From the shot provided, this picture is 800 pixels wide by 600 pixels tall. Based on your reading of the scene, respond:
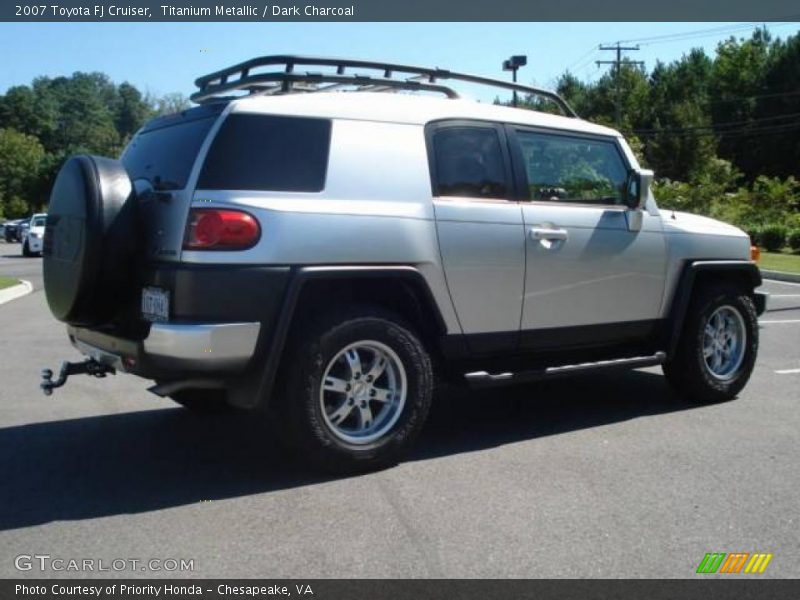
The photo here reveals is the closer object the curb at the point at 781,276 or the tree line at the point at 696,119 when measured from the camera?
the curb at the point at 781,276

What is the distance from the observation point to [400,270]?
4867mm

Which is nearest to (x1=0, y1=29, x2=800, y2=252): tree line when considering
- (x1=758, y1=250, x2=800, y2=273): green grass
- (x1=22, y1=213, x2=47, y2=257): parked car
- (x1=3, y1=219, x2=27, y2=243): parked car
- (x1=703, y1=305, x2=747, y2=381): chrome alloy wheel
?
(x1=3, y1=219, x2=27, y2=243): parked car

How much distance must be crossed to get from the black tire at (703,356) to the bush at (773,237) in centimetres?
2564

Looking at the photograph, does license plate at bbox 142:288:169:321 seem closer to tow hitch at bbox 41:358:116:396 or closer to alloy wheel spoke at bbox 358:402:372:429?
tow hitch at bbox 41:358:116:396

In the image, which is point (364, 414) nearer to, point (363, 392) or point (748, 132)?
point (363, 392)

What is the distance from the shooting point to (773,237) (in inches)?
1190

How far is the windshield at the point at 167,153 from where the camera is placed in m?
4.69

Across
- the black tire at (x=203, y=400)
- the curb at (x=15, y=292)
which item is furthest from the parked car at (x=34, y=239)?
the black tire at (x=203, y=400)

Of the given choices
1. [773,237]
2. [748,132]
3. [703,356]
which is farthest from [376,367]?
[748,132]

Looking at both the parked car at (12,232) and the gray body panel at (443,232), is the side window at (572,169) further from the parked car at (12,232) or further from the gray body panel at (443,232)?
the parked car at (12,232)

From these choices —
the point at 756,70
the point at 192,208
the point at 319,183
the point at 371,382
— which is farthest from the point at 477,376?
the point at 756,70

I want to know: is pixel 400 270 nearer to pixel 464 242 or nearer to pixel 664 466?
pixel 464 242

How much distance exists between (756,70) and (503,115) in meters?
72.8

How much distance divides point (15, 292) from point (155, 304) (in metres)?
13.2
